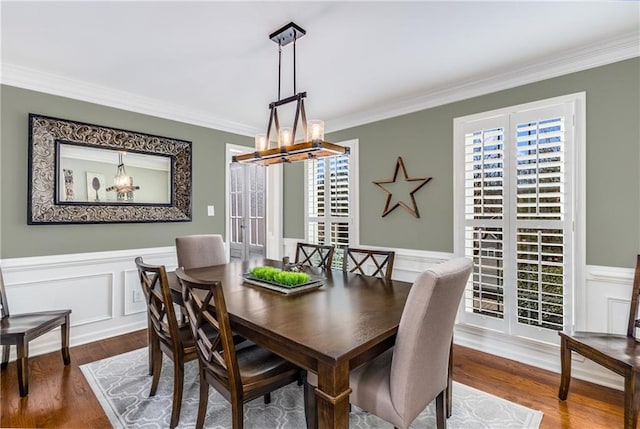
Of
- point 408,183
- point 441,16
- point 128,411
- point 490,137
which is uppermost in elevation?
point 441,16

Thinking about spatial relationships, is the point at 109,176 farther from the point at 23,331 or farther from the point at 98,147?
the point at 23,331

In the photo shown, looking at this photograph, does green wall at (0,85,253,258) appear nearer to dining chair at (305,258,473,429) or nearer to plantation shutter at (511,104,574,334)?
dining chair at (305,258,473,429)

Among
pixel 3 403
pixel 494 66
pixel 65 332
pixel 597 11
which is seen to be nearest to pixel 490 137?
pixel 494 66

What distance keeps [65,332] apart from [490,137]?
3964mm

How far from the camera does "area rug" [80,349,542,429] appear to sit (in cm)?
195

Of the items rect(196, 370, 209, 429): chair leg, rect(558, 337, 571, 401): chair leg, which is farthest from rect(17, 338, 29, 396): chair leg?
rect(558, 337, 571, 401): chair leg

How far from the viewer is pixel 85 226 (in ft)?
10.3

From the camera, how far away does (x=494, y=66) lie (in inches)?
106

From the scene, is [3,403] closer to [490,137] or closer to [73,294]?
[73,294]

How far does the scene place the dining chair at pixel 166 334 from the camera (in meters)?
1.87

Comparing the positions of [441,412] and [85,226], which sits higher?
[85,226]

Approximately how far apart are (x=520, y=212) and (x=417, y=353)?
1.95 metres

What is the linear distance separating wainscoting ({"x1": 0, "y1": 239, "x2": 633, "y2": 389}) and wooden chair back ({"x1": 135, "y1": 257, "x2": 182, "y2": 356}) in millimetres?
1416

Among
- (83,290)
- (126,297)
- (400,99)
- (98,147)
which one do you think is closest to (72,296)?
(83,290)
